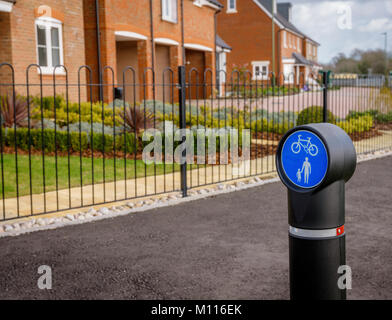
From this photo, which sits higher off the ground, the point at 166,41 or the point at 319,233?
the point at 166,41

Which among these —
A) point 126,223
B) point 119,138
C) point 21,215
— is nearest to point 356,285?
point 126,223

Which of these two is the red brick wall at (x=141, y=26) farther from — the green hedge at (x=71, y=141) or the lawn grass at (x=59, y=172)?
the lawn grass at (x=59, y=172)

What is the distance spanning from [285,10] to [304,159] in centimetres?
5300

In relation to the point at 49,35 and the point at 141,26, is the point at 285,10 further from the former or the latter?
the point at 49,35

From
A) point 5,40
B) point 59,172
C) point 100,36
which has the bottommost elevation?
point 59,172

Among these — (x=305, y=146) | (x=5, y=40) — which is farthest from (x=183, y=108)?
(x=5, y=40)

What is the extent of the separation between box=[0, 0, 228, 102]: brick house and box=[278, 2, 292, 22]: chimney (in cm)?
A: 2746

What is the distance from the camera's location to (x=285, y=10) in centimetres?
5212

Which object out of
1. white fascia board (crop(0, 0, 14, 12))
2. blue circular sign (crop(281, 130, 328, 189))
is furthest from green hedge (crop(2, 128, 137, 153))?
blue circular sign (crop(281, 130, 328, 189))

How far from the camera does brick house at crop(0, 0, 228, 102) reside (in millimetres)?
A: 13766

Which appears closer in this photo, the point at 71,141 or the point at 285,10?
the point at 71,141

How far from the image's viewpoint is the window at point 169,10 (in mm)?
21281

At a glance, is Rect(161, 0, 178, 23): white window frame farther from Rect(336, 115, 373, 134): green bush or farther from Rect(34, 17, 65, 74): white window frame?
Rect(336, 115, 373, 134): green bush

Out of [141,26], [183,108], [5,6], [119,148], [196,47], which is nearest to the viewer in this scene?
[183,108]
